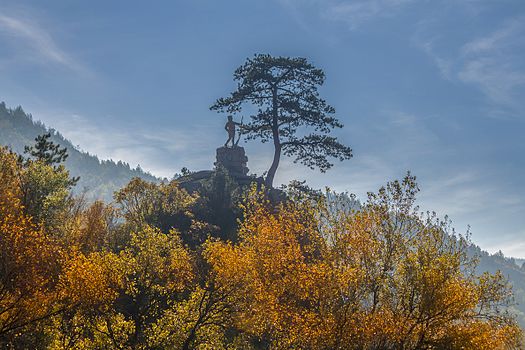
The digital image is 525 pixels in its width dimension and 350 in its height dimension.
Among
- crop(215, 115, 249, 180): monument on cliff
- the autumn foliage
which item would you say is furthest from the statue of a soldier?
the autumn foliage

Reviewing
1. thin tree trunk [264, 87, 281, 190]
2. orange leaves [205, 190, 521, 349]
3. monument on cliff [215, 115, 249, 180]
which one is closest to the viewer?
orange leaves [205, 190, 521, 349]

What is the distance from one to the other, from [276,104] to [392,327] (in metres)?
50.7

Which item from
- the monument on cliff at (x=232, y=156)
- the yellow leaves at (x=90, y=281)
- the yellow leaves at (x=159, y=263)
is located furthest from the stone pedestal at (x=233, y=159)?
the yellow leaves at (x=90, y=281)

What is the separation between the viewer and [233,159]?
8212 cm

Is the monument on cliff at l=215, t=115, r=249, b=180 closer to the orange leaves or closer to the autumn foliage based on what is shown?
the autumn foliage

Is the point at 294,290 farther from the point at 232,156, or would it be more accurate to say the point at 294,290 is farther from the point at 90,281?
the point at 232,156

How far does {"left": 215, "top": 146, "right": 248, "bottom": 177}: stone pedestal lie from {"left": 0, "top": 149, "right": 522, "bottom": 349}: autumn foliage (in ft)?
131

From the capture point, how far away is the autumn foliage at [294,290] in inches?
1067

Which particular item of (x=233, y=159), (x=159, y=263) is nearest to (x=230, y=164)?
(x=233, y=159)

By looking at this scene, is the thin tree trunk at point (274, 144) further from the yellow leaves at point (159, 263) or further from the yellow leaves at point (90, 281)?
the yellow leaves at point (90, 281)

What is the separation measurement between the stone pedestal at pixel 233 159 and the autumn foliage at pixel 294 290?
40.0 metres

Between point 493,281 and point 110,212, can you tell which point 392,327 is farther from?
point 110,212

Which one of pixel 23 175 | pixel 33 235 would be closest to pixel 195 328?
pixel 33 235

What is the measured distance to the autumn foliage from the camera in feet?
88.9
